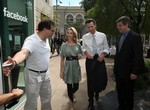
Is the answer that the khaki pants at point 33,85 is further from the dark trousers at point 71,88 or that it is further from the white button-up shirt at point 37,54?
the dark trousers at point 71,88

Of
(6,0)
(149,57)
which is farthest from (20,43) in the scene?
(149,57)

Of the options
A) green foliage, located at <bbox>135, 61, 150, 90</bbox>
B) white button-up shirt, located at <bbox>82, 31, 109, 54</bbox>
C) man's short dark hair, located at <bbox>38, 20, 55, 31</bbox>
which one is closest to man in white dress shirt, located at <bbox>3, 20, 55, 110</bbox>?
man's short dark hair, located at <bbox>38, 20, 55, 31</bbox>

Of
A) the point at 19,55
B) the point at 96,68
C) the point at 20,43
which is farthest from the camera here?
the point at 20,43

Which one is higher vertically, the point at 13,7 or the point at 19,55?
the point at 13,7

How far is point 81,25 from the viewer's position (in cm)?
7662

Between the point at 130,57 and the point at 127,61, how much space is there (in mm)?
98

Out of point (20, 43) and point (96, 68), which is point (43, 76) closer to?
point (96, 68)

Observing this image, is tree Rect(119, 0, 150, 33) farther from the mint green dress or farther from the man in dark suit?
the man in dark suit

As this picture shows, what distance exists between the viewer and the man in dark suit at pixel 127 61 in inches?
241

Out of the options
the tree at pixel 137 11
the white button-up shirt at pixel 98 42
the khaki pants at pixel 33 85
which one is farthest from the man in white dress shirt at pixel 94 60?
the tree at pixel 137 11

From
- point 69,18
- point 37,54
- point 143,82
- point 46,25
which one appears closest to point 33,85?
point 37,54

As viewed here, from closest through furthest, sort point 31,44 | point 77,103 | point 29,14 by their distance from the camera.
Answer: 1. point 31,44
2. point 77,103
3. point 29,14

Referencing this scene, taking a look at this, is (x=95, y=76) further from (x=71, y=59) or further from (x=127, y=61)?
(x=127, y=61)

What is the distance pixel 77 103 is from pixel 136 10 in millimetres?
6114
